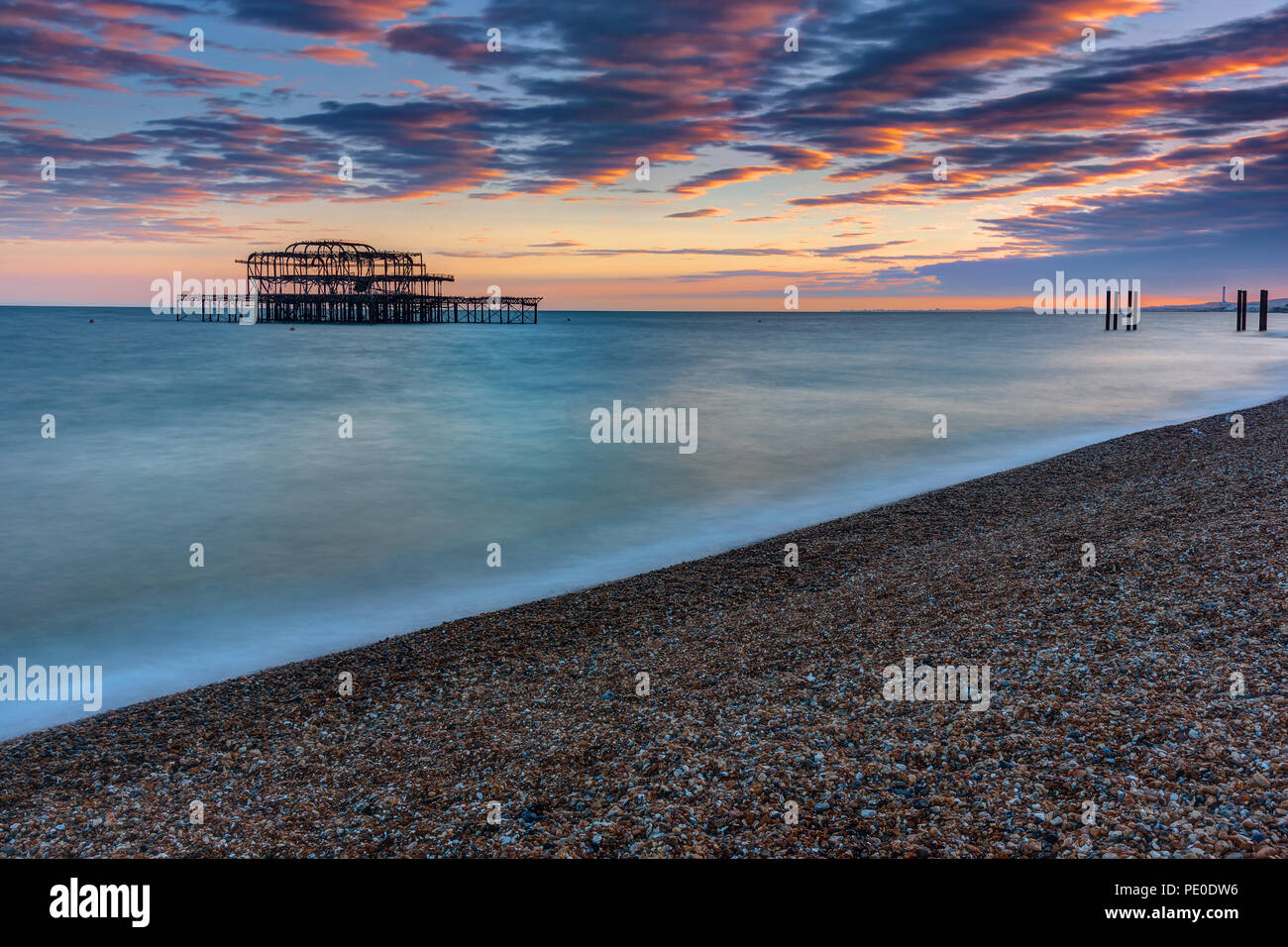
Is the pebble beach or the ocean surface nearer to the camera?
the pebble beach

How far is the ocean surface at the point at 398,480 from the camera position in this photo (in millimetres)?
10617

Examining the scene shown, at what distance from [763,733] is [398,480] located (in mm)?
14934

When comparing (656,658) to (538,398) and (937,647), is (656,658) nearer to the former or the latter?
(937,647)

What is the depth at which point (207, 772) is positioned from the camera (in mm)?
5777

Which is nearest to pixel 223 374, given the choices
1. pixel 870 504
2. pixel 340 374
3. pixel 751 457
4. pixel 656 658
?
pixel 340 374

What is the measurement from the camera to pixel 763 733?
5.40 m

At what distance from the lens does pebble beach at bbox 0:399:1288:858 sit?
4.31 m

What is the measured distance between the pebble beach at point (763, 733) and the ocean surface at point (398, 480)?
2476mm

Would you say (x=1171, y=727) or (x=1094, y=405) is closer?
(x=1171, y=727)

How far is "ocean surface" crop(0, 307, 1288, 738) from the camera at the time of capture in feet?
34.8

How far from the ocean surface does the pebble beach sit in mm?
2476

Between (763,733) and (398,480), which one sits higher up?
(398,480)

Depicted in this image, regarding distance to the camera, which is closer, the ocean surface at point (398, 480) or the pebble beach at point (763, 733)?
the pebble beach at point (763, 733)
